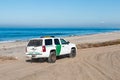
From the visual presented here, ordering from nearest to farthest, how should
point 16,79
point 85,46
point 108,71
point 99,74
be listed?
1. point 16,79
2. point 99,74
3. point 108,71
4. point 85,46

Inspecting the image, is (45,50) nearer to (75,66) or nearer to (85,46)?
(75,66)

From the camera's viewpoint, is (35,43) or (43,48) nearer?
(43,48)

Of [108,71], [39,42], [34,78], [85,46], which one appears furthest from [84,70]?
[85,46]

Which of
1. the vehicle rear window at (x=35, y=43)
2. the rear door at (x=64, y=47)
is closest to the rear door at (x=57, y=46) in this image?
the rear door at (x=64, y=47)

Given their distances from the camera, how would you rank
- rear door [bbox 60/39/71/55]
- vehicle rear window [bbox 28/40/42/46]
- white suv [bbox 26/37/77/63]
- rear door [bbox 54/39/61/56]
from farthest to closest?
rear door [bbox 60/39/71/55] → rear door [bbox 54/39/61/56] → vehicle rear window [bbox 28/40/42/46] → white suv [bbox 26/37/77/63]

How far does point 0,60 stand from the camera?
2250 cm

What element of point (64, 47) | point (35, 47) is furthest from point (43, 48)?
point (64, 47)

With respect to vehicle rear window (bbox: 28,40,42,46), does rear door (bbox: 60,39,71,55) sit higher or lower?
lower

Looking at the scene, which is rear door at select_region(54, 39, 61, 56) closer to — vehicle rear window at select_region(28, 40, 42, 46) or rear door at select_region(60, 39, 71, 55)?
rear door at select_region(60, 39, 71, 55)

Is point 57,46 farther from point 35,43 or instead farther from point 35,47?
point 35,47

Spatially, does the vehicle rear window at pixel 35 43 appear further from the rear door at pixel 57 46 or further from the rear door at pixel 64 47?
the rear door at pixel 64 47

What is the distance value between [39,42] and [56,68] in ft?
12.1

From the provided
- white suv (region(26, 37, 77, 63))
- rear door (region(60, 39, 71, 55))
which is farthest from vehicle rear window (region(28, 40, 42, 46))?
rear door (region(60, 39, 71, 55))

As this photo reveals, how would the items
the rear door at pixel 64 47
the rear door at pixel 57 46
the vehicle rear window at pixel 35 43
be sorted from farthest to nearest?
the rear door at pixel 64 47, the rear door at pixel 57 46, the vehicle rear window at pixel 35 43
